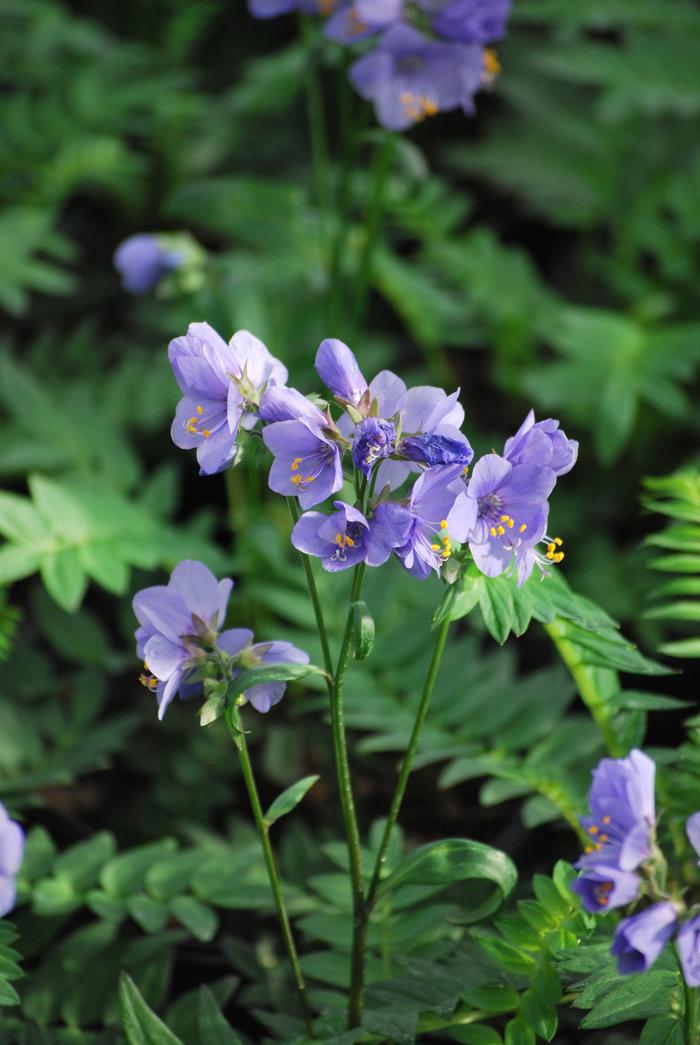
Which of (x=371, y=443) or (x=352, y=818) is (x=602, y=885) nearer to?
(x=352, y=818)

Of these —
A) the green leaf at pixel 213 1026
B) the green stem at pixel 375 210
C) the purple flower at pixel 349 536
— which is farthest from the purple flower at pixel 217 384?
the green stem at pixel 375 210

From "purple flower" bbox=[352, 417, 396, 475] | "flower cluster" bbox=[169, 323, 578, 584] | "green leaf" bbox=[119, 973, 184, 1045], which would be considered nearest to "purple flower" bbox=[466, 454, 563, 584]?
"flower cluster" bbox=[169, 323, 578, 584]

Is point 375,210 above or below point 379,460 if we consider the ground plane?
below

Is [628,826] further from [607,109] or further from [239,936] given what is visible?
[607,109]

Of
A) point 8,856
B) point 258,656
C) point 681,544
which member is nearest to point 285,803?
point 258,656

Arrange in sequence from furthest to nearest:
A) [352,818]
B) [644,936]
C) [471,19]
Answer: [471,19], [352,818], [644,936]

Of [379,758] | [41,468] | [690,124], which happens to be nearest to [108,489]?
[41,468]
